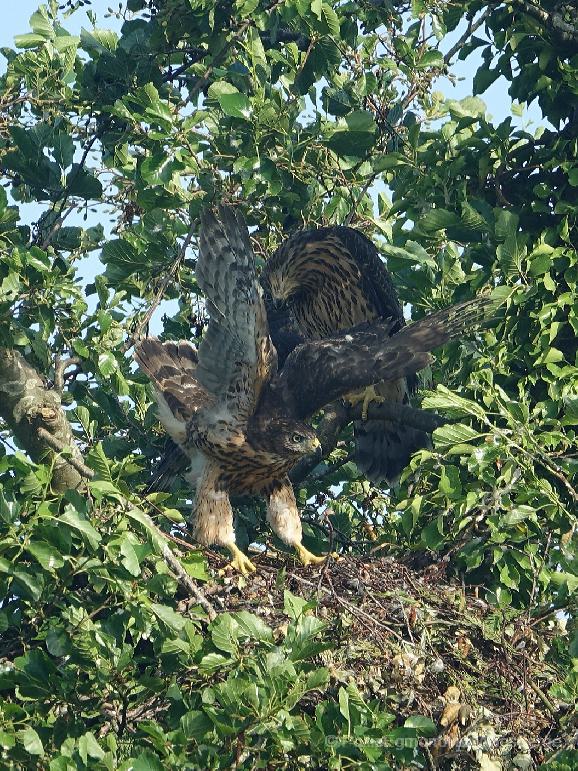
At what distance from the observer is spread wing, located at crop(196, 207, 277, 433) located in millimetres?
6609

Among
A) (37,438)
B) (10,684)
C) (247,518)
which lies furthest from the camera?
(247,518)

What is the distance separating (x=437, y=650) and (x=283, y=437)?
5.09ft

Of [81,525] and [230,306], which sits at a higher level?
[230,306]

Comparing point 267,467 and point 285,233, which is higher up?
point 285,233

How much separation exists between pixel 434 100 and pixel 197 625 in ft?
13.2

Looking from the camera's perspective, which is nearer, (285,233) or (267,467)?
(267,467)

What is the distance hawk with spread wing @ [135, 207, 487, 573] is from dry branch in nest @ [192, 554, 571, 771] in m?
0.75

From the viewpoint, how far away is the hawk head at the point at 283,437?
22.7ft

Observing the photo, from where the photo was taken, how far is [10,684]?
488 cm

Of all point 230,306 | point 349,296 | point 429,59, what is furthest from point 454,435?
point 349,296

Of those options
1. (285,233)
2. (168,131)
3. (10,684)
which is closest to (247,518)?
(285,233)

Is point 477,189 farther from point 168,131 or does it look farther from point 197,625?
point 197,625

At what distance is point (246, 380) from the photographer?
697cm

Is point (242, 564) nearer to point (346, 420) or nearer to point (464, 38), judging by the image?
point (346, 420)
